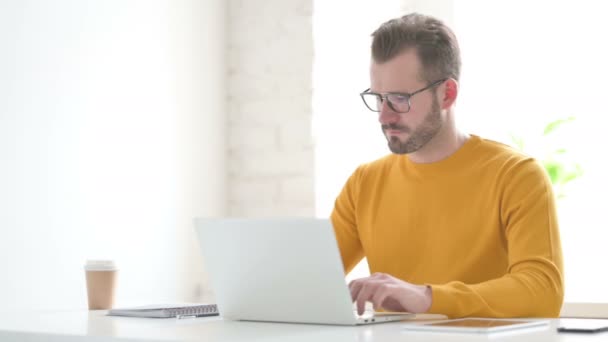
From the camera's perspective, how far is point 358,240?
2.39 metres

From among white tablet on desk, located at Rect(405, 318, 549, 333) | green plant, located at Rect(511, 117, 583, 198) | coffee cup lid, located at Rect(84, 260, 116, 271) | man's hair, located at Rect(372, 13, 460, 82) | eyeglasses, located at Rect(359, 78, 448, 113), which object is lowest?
coffee cup lid, located at Rect(84, 260, 116, 271)

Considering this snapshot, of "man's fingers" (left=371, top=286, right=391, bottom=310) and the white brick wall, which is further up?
the white brick wall

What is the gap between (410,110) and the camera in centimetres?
216

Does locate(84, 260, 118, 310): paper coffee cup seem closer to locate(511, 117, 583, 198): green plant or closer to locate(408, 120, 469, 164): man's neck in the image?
locate(408, 120, 469, 164): man's neck

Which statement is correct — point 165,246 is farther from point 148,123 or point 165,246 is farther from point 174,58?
point 174,58

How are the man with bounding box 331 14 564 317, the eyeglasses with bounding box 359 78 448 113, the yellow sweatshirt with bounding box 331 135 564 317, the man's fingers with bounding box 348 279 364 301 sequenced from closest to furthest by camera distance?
the man's fingers with bounding box 348 279 364 301 < the yellow sweatshirt with bounding box 331 135 564 317 < the man with bounding box 331 14 564 317 < the eyeglasses with bounding box 359 78 448 113

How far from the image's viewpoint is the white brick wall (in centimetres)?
314

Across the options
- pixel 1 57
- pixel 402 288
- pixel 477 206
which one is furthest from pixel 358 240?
pixel 1 57

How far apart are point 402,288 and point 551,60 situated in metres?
1.81

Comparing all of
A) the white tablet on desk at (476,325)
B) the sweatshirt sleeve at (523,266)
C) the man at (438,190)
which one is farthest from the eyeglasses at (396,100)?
the white tablet on desk at (476,325)

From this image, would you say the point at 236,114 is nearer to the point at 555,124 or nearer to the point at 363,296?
the point at 555,124

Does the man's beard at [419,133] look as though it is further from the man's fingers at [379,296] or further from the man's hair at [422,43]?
the man's fingers at [379,296]

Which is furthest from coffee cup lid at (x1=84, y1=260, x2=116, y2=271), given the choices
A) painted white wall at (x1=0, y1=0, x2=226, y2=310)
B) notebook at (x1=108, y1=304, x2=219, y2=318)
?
painted white wall at (x1=0, y1=0, x2=226, y2=310)

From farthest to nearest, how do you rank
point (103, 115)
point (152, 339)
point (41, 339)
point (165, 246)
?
point (165, 246) < point (103, 115) < point (41, 339) < point (152, 339)
